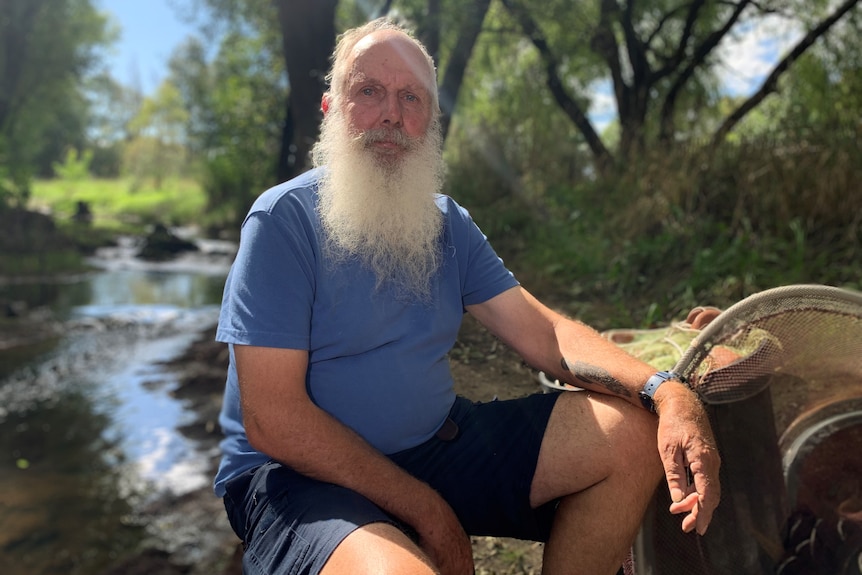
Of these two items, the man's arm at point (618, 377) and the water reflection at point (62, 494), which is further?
the water reflection at point (62, 494)

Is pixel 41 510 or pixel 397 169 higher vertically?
pixel 397 169

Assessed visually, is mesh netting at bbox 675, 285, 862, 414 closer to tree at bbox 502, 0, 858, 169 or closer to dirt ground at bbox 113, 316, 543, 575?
dirt ground at bbox 113, 316, 543, 575

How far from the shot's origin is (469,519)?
1.92 m

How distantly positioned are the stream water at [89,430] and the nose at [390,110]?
11.8 ft

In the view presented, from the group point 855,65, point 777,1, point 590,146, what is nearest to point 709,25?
point 777,1

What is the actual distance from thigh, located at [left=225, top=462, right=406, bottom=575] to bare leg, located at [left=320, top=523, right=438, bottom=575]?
0.07ft

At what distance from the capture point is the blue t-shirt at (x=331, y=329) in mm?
1703

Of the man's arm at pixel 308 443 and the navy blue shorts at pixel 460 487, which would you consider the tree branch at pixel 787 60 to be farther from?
the man's arm at pixel 308 443

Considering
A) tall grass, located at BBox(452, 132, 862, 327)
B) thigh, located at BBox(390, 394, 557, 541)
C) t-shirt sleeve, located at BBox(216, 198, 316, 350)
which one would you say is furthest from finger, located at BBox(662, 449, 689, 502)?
tall grass, located at BBox(452, 132, 862, 327)

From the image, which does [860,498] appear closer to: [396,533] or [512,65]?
[396,533]

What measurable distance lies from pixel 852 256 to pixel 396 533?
469 cm

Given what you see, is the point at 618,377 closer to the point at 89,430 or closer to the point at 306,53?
the point at 89,430

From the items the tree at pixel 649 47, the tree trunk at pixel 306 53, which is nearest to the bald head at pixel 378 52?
the tree trunk at pixel 306 53

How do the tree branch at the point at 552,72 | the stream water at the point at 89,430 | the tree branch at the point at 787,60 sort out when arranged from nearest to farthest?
the stream water at the point at 89,430 → the tree branch at the point at 787,60 → the tree branch at the point at 552,72
